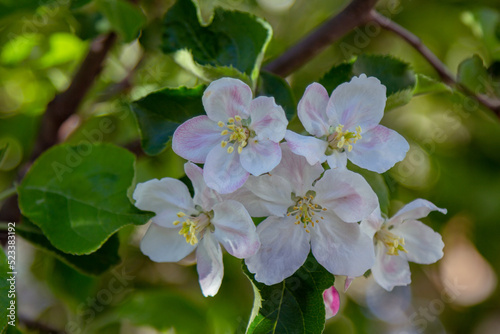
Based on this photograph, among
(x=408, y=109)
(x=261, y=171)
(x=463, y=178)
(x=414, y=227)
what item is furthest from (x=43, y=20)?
(x=463, y=178)

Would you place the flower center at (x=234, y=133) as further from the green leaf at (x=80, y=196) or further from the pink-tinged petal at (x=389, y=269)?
the pink-tinged petal at (x=389, y=269)

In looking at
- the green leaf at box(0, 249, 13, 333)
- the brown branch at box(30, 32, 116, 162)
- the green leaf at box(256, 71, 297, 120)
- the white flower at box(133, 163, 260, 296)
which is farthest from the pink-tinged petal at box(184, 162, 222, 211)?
the brown branch at box(30, 32, 116, 162)

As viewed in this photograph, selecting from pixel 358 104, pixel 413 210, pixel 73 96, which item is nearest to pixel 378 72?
pixel 358 104

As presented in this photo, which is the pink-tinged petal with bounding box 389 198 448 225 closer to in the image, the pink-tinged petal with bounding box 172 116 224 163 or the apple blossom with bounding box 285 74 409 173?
the apple blossom with bounding box 285 74 409 173

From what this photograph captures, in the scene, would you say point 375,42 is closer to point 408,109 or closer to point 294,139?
point 408,109

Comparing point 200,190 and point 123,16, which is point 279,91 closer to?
point 200,190

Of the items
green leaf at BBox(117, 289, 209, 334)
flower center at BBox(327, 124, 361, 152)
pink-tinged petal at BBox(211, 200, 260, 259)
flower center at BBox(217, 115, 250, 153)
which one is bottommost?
green leaf at BBox(117, 289, 209, 334)
